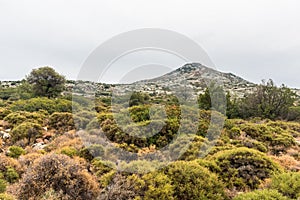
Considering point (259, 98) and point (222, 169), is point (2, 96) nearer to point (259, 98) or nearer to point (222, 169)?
point (259, 98)

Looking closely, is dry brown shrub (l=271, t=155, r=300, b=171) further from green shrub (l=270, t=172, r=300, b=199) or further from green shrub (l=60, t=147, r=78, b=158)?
green shrub (l=60, t=147, r=78, b=158)

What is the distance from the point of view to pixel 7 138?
41.4 feet

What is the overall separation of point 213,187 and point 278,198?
1.35 meters

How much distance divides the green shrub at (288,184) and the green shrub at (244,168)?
50 centimetres

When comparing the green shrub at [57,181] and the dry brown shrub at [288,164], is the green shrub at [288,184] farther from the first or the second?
the green shrub at [57,181]

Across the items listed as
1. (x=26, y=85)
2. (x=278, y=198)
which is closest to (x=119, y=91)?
(x=278, y=198)

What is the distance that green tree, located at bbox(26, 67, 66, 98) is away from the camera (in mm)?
31469

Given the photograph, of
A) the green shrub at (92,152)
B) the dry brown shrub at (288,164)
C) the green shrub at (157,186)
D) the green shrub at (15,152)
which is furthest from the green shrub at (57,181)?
the dry brown shrub at (288,164)

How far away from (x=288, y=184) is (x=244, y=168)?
1.23 meters

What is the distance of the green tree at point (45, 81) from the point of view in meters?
31.5

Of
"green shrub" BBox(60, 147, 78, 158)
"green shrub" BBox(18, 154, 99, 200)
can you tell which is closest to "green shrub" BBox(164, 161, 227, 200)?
"green shrub" BBox(18, 154, 99, 200)

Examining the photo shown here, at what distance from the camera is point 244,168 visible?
7160 mm

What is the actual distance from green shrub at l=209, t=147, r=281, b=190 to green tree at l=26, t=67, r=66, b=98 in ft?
90.6

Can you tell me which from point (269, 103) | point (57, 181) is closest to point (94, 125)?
point (57, 181)
